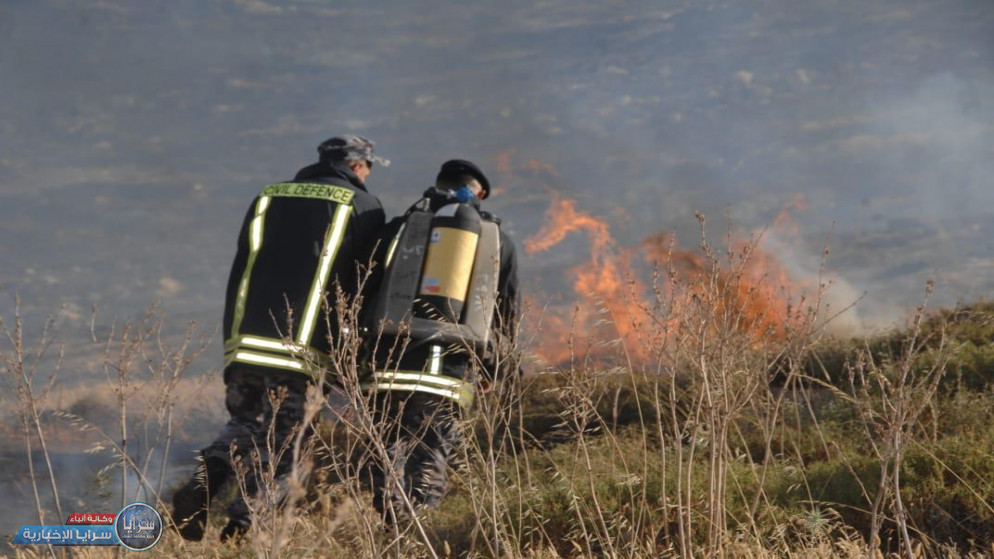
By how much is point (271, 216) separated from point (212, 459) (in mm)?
1789

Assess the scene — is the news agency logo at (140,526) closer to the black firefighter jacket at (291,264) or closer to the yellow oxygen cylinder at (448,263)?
the black firefighter jacket at (291,264)

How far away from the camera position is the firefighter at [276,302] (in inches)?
249

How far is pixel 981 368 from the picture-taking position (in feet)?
28.6

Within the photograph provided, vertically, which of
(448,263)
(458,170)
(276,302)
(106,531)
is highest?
(458,170)

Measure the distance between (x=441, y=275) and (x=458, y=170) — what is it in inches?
48.4

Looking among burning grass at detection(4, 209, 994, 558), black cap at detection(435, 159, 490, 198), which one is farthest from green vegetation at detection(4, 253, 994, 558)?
black cap at detection(435, 159, 490, 198)

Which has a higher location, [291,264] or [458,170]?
[458,170]

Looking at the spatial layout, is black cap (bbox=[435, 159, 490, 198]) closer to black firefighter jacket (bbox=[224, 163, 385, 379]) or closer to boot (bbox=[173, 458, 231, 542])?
black firefighter jacket (bbox=[224, 163, 385, 379])

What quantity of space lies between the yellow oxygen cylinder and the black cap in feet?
2.53

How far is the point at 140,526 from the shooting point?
4238 mm

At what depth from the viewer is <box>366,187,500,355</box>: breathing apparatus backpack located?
620 centimetres

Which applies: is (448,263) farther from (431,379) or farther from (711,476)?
(711,476)

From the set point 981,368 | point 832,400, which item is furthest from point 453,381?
point 981,368

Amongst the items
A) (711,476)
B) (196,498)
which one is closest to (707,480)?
(711,476)
